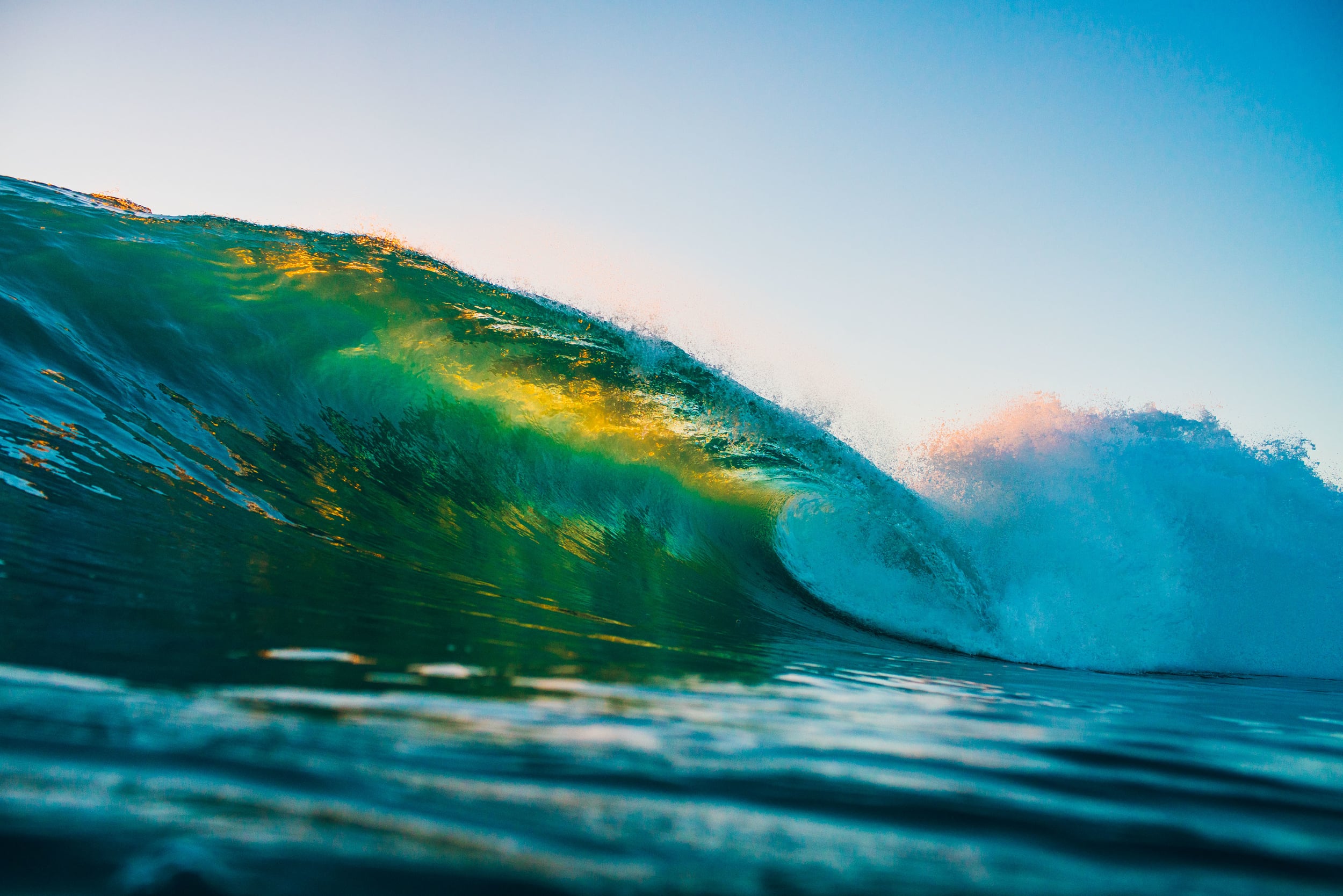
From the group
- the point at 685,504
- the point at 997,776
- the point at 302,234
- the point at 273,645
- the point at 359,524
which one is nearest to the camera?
the point at 997,776

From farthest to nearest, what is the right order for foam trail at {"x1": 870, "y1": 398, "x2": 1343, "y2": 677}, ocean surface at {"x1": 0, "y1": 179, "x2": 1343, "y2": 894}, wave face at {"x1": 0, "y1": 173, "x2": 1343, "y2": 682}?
foam trail at {"x1": 870, "y1": 398, "x2": 1343, "y2": 677}
wave face at {"x1": 0, "y1": 173, "x2": 1343, "y2": 682}
ocean surface at {"x1": 0, "y1": 179, "x2": 1343, "y2": 894}

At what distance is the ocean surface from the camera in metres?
0.82

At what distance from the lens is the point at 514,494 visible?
6020mm

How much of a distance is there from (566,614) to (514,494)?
2.92 meters

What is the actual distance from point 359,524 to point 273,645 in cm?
261

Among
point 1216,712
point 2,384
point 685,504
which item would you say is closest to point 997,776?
point 1216,712

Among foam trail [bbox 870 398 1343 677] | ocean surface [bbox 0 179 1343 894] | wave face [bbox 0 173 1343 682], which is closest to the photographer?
ocean surface [bbox 0 179 1343 894]

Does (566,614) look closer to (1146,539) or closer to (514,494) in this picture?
(514,494)

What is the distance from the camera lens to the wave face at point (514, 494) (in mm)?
2725

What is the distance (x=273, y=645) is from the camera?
1703 millimetres

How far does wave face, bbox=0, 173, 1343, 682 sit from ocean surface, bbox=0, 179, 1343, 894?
38 millimetres

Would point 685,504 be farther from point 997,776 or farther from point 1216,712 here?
point 997,776

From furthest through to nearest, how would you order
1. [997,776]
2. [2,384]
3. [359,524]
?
[359,524] → [2,384] → [997,776]

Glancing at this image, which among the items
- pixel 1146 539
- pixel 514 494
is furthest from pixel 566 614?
pixel 1146 539
